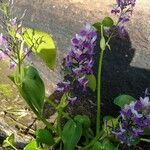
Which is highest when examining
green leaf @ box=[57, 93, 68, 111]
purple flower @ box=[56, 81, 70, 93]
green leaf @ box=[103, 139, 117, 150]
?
purple flower @ box=[56, 81, 70, 93]

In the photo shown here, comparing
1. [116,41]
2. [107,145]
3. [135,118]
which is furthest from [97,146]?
[116,41]

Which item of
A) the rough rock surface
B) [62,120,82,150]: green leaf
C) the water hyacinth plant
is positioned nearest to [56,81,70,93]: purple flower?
the water hyacinth plant

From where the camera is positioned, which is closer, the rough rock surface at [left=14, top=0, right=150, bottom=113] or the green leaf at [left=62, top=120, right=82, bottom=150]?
the green leaf at [left=62, top=120, right=82, bottom=150]

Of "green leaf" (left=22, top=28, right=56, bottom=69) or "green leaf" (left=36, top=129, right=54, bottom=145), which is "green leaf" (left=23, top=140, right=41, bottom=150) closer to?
"green leaf" (left=36, top=129, right=54, bottom=145)

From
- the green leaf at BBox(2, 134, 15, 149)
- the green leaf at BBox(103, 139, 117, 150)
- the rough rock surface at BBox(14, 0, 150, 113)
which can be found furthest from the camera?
the rough rock surface at BBox(14, 0, 150, 113)

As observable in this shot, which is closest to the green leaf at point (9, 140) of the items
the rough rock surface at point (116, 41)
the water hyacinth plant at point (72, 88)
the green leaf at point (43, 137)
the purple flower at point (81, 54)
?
the water hyacinth plant at point (72, 88)

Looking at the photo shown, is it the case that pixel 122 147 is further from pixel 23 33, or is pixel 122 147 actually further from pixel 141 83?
pixel 23 33

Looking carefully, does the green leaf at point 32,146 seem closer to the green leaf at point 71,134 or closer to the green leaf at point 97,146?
the green leaf at point 71,134

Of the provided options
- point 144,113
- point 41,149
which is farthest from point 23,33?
point 144,113
